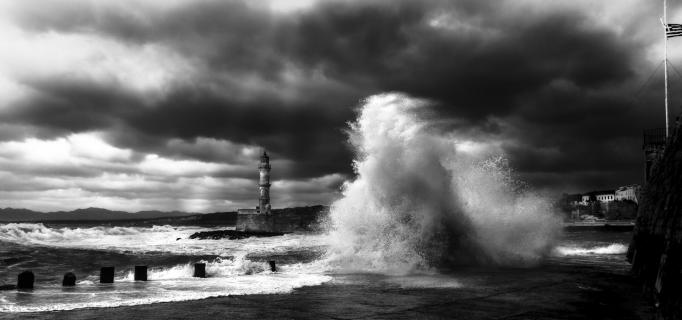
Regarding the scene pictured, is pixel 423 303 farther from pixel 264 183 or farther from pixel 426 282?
pixel 264 183

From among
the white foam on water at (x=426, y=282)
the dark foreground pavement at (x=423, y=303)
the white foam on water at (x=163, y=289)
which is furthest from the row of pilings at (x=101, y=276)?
the white foam on water at (x=426, y=282)

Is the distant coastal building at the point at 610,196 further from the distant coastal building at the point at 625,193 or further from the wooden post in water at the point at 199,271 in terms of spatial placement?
the wooden post in water at the point at 199,271

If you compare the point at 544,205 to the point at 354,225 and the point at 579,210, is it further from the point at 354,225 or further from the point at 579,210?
the point at 579,210

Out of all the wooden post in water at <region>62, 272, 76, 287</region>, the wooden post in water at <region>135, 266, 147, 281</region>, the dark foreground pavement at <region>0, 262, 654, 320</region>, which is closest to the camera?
the dark foreground pavement at <region>0, 262, 654, 320</region>

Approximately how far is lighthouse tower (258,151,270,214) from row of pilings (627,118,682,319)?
4763cm

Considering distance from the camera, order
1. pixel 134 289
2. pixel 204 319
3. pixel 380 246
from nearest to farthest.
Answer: pixel 204 319 < pixel 134 289 < pixel 380 246

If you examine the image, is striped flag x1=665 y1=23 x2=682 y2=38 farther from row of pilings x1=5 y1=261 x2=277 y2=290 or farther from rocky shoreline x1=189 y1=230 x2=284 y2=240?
rocky shoreline x1=189 y1=230 x2=284 y2=240

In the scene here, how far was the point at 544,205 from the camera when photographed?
23.3 m

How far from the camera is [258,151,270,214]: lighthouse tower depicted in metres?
62.1

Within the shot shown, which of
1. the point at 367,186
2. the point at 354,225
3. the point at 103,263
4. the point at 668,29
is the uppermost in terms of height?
the point at 668,29

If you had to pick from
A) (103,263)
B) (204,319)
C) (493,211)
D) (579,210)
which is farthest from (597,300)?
(579,210)

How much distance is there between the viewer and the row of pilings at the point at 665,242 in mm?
6895

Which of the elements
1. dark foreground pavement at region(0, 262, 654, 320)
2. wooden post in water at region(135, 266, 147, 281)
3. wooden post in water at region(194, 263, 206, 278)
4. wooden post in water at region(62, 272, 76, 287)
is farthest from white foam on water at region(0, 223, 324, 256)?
dark foreground pavement at region(0, 262, 654, 320)

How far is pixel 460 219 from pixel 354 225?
3.99 m
